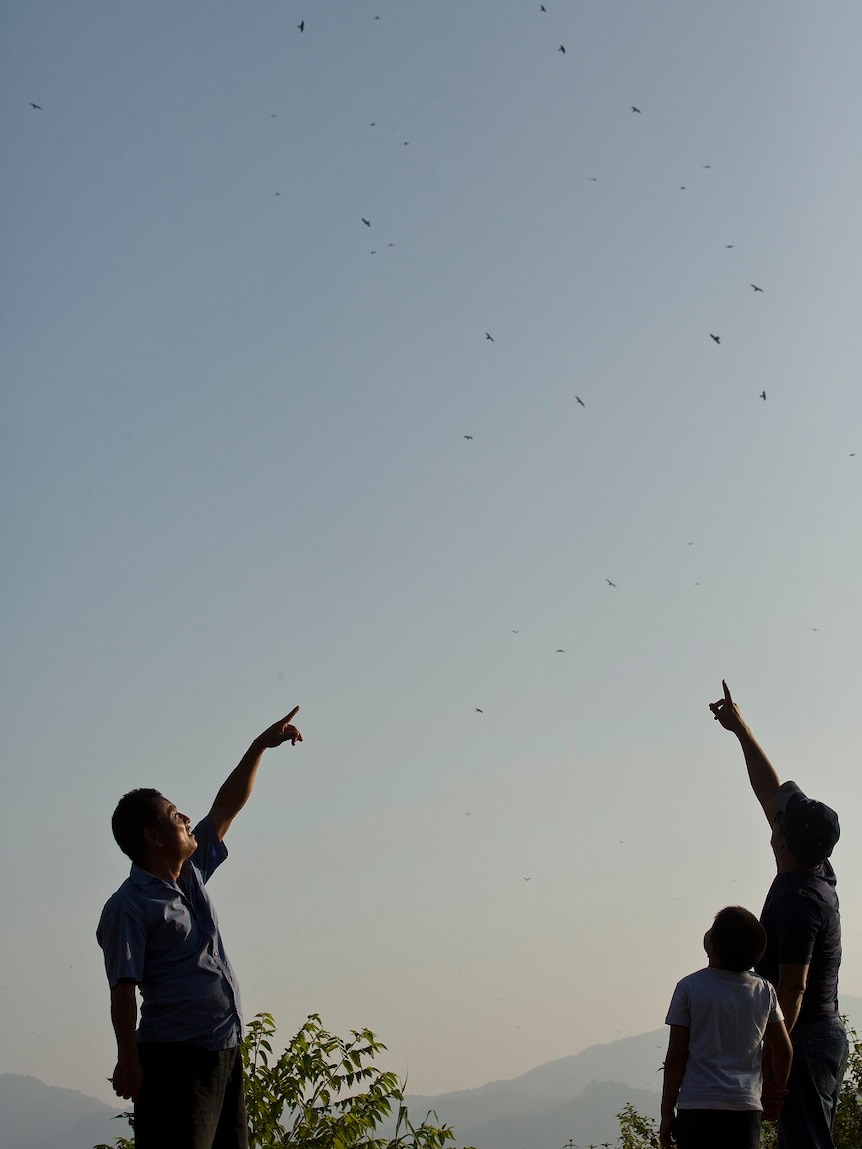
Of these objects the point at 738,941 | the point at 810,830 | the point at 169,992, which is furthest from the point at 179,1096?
the point at 810,830

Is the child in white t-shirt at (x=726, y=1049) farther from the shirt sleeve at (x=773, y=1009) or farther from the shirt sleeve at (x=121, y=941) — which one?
the shirt sleeve at (x=121, y=941)

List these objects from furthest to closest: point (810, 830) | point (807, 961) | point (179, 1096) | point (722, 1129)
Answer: point (810, 830)
point (807, 961)
point (722, 1129)
point (179, 1096)

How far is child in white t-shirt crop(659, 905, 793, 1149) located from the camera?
5043 mm

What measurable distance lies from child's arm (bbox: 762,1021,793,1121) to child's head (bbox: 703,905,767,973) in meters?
0.31

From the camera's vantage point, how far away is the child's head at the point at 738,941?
5.25 meters

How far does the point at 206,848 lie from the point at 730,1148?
254cm

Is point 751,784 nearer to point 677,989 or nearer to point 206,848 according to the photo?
point 677,989

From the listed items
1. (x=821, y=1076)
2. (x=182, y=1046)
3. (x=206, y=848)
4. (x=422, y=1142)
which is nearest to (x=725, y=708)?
(x=821, y=1076)

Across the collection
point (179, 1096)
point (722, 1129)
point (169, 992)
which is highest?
point (169, 992)

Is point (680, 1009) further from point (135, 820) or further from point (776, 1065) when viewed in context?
point (135, 820)

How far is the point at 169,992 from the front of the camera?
15.4ft

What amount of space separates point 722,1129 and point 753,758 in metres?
1.91

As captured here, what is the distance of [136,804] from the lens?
191 inches

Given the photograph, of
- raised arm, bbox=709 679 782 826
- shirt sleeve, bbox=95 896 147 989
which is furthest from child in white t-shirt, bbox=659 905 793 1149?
shirt sleeve, bbox=95 896 147 989
